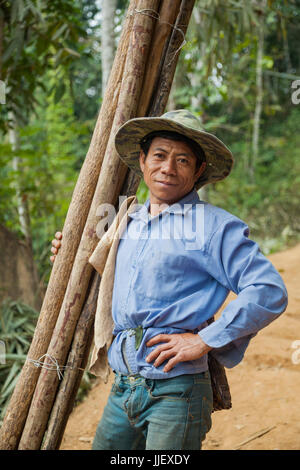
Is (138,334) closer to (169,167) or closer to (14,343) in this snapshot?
(169,167)

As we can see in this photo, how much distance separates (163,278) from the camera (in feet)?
5.69

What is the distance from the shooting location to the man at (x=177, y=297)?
160cm

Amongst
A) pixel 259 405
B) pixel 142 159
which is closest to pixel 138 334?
pixel 142 159

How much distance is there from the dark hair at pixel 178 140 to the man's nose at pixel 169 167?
0.10 metres

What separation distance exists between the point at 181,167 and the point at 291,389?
240 centimetres

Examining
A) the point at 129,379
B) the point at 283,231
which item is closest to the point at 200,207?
the point at 129,379

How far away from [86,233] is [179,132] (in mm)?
693

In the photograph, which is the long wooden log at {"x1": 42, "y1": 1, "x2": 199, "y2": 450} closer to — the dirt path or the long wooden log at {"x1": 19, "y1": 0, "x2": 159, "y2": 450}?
the long wooden log at {"x1": 19, "y1": 0, "x2": 159, "y2": 450}

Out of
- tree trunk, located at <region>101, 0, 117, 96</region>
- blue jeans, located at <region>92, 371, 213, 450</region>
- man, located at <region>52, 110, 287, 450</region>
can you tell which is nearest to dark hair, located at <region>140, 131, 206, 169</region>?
man, located at <region>52, 110, 287, 450</region>

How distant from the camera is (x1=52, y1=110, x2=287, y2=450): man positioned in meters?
1.60

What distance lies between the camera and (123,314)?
6.00 ft

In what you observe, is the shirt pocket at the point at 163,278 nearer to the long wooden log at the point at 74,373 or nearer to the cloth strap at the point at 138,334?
the cloth strap at the point at 138,334

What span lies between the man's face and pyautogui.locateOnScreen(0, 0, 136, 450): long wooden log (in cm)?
51

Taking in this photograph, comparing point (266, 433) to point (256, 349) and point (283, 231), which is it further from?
point (283, 231)
